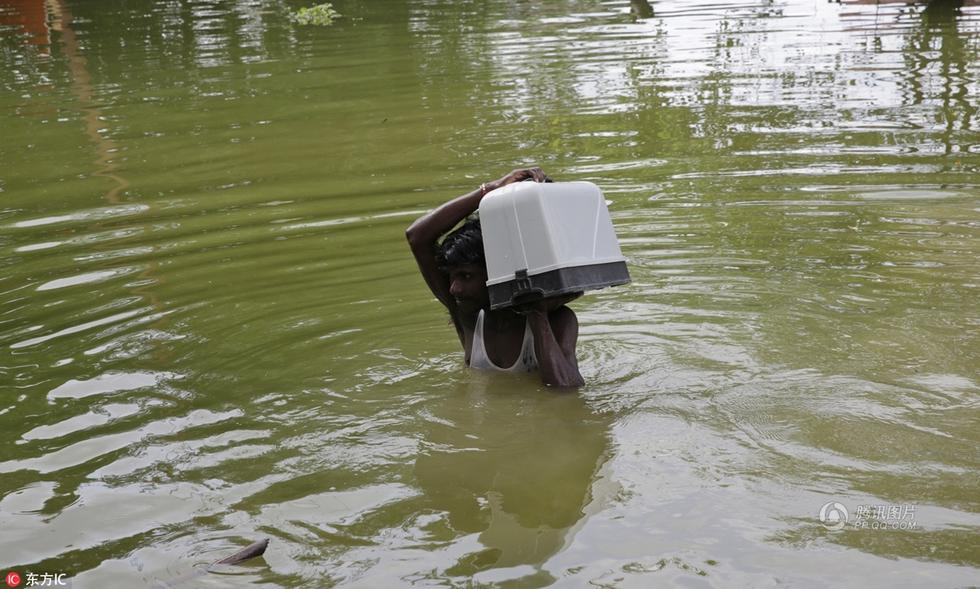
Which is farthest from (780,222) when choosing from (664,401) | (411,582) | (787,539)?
(411,582)

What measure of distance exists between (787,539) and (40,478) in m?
2.96

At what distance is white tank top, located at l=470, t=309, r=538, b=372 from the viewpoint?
516cm

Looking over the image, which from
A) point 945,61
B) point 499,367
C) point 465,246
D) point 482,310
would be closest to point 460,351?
point 499,367

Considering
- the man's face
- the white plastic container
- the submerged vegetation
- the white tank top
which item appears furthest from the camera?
the submerged vegetation

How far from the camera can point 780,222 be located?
24.7ft

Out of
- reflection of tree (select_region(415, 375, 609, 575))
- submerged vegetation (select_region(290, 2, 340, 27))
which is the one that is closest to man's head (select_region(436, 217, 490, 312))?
reflection of tree (select_region(415, 375, 609, 575))

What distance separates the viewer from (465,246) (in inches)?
187

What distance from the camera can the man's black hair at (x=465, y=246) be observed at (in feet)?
15.6

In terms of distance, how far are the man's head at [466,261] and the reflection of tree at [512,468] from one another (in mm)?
556

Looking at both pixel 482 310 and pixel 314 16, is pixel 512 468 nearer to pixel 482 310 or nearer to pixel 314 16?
pixel 482 310

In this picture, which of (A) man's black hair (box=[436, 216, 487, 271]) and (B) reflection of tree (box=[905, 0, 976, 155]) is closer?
(A) man's black hair (box=[436, 216, 487, 271])

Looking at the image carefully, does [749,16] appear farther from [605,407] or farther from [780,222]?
[605,407]

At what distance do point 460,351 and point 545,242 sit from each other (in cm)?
143

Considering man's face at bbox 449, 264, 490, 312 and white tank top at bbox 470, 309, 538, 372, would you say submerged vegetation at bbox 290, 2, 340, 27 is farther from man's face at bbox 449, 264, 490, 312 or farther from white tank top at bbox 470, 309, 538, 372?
man's face at bbox 449, 264, 490, 312
